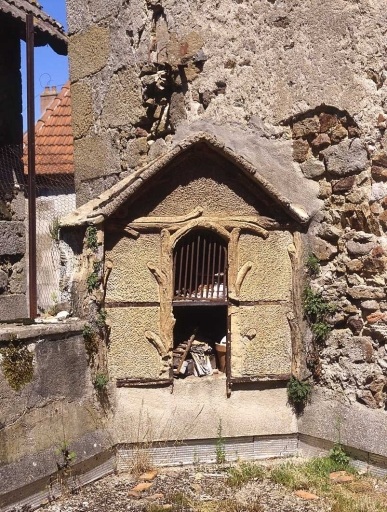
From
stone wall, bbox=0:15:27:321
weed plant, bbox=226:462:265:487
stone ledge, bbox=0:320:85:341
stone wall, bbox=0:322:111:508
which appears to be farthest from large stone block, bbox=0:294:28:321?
weed plant, bbox=226:462:265:487

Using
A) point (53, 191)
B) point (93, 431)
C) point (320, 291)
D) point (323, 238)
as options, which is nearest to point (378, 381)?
point (320, 291)

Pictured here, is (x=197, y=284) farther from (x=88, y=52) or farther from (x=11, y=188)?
(x=11, y=188)

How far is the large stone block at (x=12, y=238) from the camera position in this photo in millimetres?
8594

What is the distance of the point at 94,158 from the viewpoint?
632cm

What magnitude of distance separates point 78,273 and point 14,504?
1887 mm

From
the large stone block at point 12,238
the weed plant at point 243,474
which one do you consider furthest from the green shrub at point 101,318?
the large stone block at point 12,238

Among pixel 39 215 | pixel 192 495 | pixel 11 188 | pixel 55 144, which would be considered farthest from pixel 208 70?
pixel 55 144

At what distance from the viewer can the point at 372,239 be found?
16.9 feet

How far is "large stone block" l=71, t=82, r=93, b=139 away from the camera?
6348 millimetres

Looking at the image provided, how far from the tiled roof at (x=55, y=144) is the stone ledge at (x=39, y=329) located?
611 cm

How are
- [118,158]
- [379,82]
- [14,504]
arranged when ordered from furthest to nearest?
[118,158] < [379,82] < [14,504]

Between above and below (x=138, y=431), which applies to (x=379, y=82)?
above

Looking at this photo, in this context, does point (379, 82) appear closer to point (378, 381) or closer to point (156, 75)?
point (156, 75)

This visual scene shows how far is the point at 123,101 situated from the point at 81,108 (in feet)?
2.14
